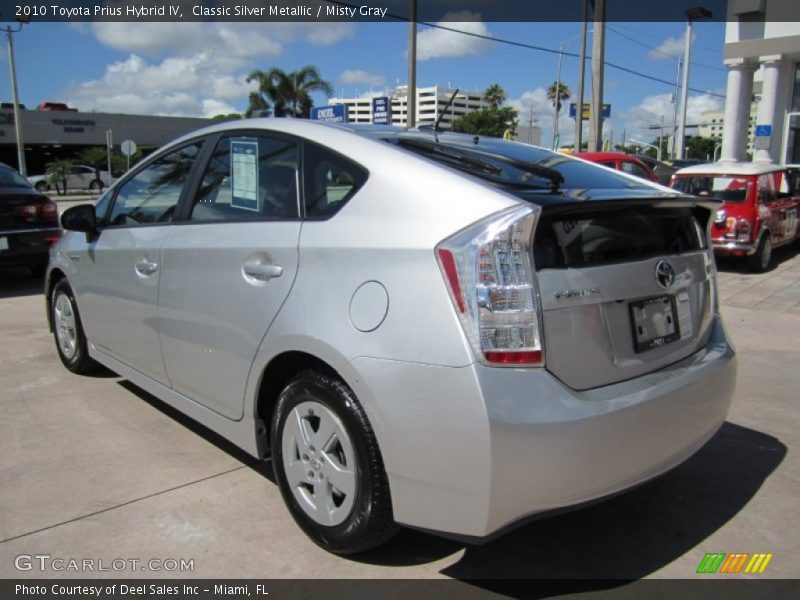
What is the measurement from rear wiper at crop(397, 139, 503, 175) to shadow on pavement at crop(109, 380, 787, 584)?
4.45 ft

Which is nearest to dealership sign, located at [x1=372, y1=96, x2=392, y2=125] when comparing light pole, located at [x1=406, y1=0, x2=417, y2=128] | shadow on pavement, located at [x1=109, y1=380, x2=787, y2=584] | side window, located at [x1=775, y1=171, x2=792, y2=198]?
light pole, located at [x1=406, y1=0, x2=417, y2=128]

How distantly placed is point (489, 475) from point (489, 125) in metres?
62.3

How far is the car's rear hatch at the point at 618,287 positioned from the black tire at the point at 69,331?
362 centimetres

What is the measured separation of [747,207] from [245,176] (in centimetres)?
885

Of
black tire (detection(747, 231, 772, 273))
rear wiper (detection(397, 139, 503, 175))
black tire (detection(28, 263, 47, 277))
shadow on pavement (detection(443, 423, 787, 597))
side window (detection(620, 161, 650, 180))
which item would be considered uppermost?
side window (detection(620, 161, 650, 180))

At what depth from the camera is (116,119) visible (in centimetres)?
5175

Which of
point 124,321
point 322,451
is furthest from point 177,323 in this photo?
point 322,451

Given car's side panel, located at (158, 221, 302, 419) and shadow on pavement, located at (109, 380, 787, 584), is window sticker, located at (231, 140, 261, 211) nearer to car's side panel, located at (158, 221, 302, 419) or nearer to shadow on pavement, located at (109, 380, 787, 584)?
car's side panel, located at (158, 221, 302, 419)

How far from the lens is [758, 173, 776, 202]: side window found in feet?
33.1

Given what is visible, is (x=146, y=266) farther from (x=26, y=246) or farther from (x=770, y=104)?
(x=770, y=104)

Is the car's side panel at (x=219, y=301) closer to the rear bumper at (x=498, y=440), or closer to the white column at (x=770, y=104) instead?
the rear bumper at (x=498, y=440)

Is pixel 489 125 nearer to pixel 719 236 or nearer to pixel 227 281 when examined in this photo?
pixel 719 236

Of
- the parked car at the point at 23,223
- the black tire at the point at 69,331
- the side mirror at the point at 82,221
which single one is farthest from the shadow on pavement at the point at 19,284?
the side mirror at the point at 82,221

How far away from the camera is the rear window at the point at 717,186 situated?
10094 mm
